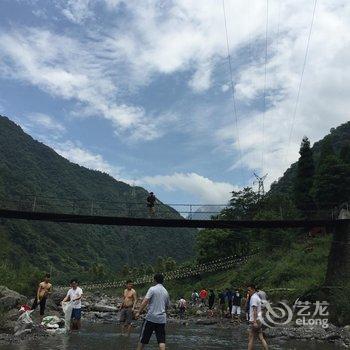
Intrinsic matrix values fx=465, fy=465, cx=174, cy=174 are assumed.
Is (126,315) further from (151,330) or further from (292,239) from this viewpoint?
(292,239)

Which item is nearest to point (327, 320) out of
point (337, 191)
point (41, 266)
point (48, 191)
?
point (337, 191)

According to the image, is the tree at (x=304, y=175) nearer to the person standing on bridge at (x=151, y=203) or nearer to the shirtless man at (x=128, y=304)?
the person standing on bridge at (x=151, y=203)

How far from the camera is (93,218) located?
23656mm

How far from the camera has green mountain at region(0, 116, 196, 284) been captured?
330 ft

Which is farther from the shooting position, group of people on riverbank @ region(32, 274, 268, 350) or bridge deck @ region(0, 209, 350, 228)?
bridge deck @ region(0, 209, 350, 228)

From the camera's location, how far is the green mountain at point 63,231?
100562mm

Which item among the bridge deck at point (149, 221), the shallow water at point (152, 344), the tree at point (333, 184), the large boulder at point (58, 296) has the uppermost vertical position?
the tree at point (333, 184)

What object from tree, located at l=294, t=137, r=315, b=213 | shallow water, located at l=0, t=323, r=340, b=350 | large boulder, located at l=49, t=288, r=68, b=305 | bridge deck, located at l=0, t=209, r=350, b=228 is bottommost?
shallow water, located at l=0, t=323, r=340, b=350

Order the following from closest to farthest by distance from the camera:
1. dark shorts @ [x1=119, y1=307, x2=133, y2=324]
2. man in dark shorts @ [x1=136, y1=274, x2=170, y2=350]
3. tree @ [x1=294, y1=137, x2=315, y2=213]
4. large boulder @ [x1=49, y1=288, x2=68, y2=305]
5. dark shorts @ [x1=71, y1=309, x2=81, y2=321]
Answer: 1. man in dark shorts @ [x1=136, y1=274, x2=170, y2=350]
2. dark shorts @ [x1=119, y1=307, x2=133, y2=324]
3. dark shorts @ [x1=71, y1=309, x2=81, y2=321]
4. large boulder @ [x1=49, y1=288, x2=68, y2=305]
5. tree @ [x1=294, y1=137, x2=315, y2=213]

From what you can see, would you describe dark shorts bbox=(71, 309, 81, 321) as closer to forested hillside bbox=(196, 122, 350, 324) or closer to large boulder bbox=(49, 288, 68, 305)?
forested hillside bbox=(196, 122, 350, 324)

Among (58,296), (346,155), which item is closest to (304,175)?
(346,155)

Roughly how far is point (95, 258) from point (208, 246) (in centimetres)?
6687

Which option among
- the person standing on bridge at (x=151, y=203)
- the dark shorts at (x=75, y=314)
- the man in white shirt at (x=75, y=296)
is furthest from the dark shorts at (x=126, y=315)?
the person standing on bridge at (x=151, y=203)

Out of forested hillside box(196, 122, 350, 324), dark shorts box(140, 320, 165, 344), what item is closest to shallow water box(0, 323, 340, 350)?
dark shorts box(140, 320, 165, 344)
